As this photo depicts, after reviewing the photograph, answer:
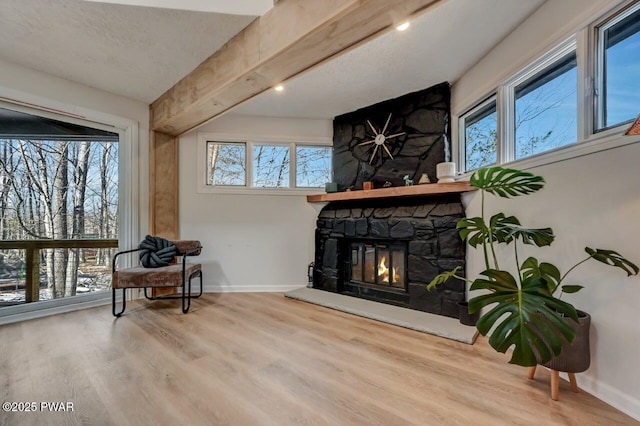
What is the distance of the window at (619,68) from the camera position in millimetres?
1268

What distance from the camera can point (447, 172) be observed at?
235cm

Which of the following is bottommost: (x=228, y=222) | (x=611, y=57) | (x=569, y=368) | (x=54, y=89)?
(x=569, y=368)

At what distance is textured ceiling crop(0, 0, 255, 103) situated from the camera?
1715 mm

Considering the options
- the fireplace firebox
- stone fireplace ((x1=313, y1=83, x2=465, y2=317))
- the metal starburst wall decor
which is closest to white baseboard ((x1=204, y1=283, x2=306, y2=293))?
stone fireplace ((x1=313, y1=83, x2=465, y2=317))

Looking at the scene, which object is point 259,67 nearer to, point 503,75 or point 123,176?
point 503,75

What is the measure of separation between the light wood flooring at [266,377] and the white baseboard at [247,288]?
0.96 m

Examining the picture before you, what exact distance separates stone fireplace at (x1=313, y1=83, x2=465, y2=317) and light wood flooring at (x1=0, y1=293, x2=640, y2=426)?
64 cm

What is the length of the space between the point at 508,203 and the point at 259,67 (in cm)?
215

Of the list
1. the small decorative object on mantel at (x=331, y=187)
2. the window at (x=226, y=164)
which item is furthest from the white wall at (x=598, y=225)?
the window at (x=226, y=164)

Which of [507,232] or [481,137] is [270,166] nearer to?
[481,137]

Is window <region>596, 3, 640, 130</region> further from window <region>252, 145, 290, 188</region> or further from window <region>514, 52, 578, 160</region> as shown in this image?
window <region>252, 145, 290, 188</region>

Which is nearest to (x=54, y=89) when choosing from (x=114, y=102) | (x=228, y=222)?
(x=114, y=102)

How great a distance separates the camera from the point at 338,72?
2.37 m

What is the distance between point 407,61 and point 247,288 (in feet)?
10.4
